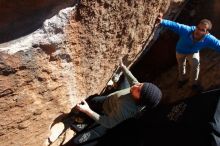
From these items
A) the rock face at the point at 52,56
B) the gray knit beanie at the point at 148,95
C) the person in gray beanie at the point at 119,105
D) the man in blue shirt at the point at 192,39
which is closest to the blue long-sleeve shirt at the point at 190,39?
the man in blue shirt at the point at 192,39

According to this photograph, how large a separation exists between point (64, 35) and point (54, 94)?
691mm

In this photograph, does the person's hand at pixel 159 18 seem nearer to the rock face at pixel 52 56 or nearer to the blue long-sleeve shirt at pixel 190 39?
the blue long-sleeve shirt at pixel 190 39

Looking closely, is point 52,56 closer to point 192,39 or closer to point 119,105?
point 119,105

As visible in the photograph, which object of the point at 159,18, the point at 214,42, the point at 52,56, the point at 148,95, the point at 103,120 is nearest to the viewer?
the point at 52,56

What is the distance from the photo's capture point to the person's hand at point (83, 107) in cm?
420

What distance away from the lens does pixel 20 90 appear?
3.48 m

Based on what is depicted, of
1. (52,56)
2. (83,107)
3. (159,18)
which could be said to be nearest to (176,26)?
(159,18)

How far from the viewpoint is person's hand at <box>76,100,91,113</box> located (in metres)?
4.20

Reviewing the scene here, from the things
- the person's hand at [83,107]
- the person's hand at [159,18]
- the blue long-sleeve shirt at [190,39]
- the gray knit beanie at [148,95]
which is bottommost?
the person's hand at [83,107]

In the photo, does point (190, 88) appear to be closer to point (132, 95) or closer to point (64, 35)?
point (132, 95)

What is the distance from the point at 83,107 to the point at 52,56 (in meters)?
0.87

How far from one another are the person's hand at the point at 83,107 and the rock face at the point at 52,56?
0.21 feet

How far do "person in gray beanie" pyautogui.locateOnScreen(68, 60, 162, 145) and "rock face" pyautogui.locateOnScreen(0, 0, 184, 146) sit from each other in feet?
0.69

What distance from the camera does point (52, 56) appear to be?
3.60m
